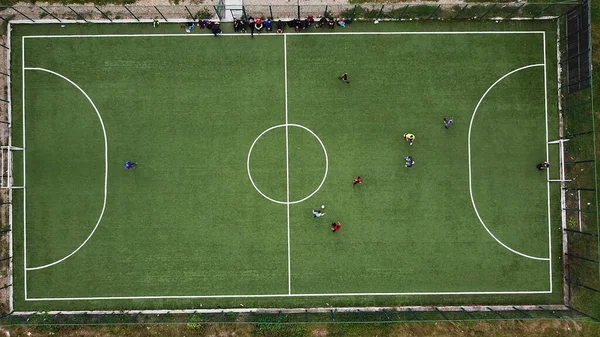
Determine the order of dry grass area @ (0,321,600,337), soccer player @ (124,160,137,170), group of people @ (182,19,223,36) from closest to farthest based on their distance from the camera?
soccer player @ (124,160,137,170) → dry grass area @ (0,321,600,337) → group of people @ (182,19,223,36)

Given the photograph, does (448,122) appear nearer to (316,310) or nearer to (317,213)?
(317,213)

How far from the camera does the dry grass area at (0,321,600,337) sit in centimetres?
1258

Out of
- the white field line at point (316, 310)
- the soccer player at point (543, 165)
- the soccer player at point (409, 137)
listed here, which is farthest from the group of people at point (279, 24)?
the white field line at point (316, 310)

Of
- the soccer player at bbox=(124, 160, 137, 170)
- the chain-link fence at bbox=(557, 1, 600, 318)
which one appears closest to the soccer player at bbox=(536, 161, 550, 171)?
the chain-link fence at bbox=(557, 1, 600, 318)

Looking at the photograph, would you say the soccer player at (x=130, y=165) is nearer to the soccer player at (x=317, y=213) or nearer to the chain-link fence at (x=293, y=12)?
the chain-link fence at (x=293, y=12)

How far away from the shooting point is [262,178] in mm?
12797

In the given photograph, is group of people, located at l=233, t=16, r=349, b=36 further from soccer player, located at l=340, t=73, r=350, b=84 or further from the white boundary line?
the white boundary line

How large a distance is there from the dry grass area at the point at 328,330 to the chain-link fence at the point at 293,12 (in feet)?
31.8

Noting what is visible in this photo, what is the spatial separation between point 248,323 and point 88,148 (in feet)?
24.5

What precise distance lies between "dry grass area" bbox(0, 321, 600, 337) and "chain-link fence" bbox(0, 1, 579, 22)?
31.8 feet

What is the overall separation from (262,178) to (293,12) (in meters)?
5.36

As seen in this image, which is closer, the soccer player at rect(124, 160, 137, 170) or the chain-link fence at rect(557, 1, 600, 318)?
the soccer player at rect(124, 160, 137, 170)

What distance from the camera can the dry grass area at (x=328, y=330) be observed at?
12.6m

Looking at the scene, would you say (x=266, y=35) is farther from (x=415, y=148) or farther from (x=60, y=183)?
(x=60, y=183)
